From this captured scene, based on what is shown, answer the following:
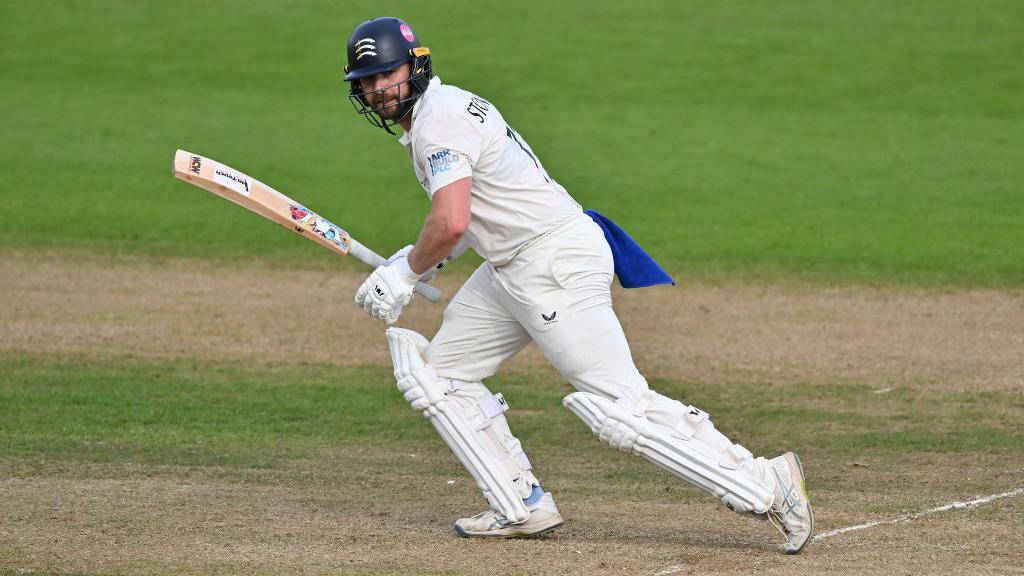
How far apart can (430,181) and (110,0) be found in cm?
1769

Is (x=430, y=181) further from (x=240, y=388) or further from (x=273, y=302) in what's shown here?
(x=273, y=302)

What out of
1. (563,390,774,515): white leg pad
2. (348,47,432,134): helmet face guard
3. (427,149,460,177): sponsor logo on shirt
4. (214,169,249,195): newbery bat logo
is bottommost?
(563,390,774,515): white leg pad

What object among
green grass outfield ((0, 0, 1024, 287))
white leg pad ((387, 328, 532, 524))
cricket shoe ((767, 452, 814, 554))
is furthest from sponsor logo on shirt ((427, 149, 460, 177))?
green grass outfield ((0, 0, 1024, 287))

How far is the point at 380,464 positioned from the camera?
752cm

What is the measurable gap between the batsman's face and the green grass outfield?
718 centimetres

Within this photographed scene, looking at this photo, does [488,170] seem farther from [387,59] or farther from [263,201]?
[263,201]

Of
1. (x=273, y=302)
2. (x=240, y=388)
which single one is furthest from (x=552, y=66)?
(x=240, y=388)

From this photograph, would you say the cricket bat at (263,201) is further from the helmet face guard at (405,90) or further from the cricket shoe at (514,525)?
the cricket shoe at (514,525)

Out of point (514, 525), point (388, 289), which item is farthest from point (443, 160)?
point (514, 525)

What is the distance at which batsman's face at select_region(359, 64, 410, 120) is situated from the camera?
591 centimetres

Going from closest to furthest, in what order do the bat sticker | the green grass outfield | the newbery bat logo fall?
the newbery bat logo < the bat sticker < the green grass outfield

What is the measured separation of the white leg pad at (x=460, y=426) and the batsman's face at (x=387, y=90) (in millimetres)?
901

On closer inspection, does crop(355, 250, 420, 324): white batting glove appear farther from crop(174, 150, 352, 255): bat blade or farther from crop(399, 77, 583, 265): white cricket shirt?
crop(174, 150, 352, 255): bat blade

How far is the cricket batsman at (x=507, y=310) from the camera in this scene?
5648 millimetres
